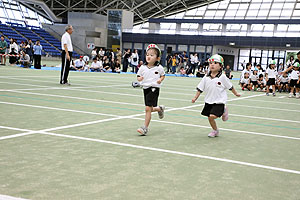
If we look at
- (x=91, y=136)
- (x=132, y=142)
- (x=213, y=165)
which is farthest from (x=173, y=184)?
(x=91, y=136)

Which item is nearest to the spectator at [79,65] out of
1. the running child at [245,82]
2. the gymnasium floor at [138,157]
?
the running child at [245,82]

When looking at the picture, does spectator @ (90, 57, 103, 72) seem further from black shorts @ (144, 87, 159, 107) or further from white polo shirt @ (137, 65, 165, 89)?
black shorts @ (144, 87, 159, 107)

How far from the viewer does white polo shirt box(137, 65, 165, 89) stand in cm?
621

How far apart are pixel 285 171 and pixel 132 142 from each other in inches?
80.7

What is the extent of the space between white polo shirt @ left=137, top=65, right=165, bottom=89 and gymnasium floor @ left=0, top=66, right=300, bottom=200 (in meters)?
0.78

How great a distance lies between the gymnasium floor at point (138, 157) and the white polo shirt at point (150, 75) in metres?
0.78

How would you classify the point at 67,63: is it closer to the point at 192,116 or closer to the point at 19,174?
the point at 192,116

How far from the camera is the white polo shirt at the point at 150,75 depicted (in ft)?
20.4

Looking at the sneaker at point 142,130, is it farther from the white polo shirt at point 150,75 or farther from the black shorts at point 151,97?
the white polo shirt at point 150,75

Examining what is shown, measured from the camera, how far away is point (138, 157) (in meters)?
4.36

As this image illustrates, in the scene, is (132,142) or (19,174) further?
(132,142)

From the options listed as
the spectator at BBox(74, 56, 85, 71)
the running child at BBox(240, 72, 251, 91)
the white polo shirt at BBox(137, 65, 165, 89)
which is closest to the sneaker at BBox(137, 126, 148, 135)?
the white polo shirt at BBox(137, 65, 165, 89)

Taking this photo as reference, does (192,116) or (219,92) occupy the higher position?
(219,92)

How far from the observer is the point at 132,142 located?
5.19 meters
